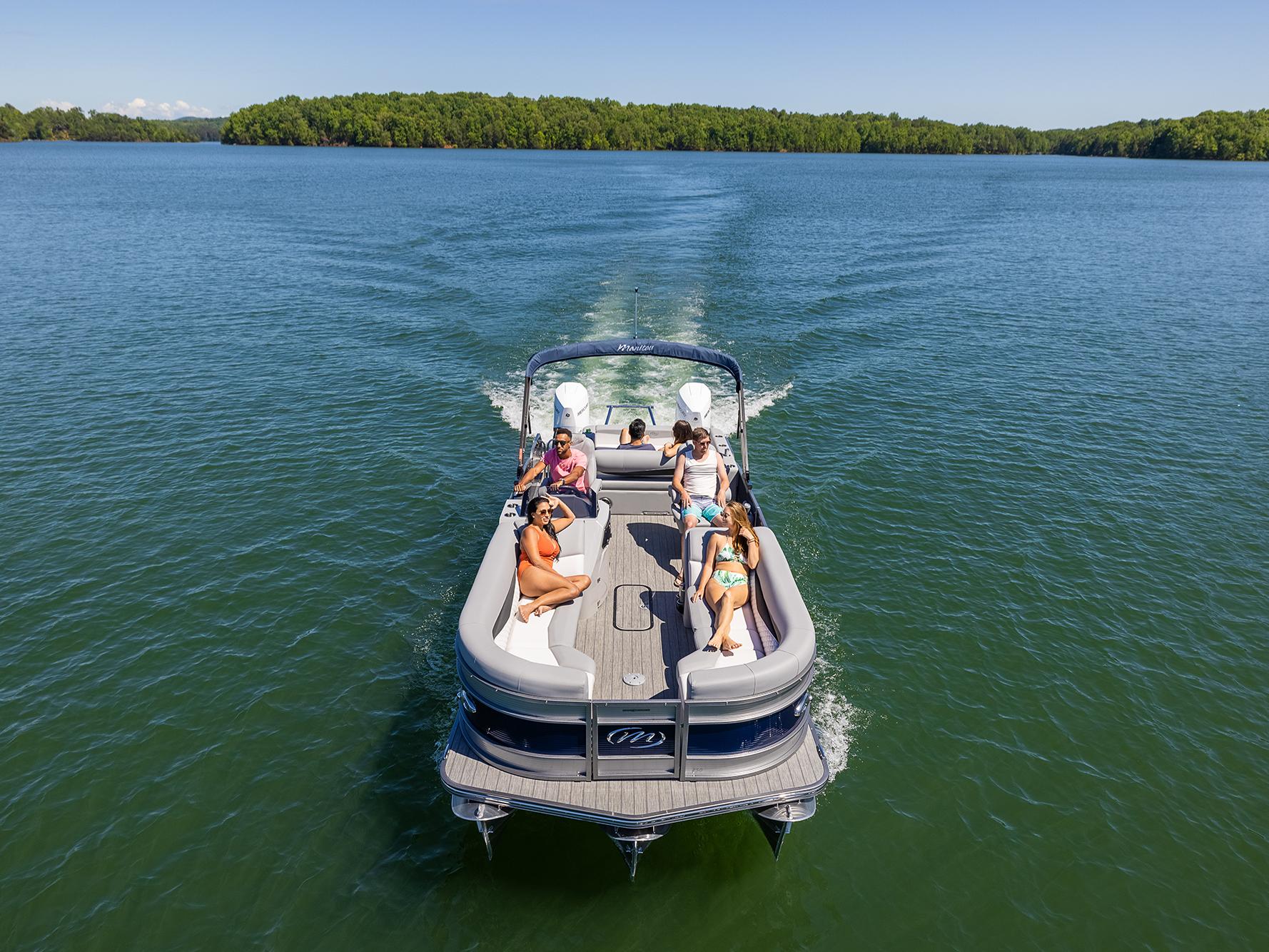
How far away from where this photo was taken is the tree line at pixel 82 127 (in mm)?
147250

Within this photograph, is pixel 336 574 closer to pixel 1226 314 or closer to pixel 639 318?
pixel 639 318

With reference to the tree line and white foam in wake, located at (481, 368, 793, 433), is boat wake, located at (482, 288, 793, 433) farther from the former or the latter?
the tree line

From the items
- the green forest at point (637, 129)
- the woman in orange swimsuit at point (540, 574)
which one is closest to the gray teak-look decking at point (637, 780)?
the woman in orange swimsuit at point (540, 574)

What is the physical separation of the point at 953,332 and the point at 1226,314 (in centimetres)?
1183

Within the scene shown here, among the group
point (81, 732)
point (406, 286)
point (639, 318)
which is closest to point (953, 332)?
point (639, 318)

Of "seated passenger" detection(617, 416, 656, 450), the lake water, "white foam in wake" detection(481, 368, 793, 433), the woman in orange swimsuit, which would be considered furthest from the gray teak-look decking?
"white foam in wake" detection(481, 368, 793, 433)

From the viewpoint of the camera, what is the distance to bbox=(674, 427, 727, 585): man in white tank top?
34.5 feet

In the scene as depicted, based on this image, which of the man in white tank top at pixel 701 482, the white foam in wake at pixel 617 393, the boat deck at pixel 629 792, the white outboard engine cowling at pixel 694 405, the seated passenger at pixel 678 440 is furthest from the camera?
the white foam in wake at pixel 617 393

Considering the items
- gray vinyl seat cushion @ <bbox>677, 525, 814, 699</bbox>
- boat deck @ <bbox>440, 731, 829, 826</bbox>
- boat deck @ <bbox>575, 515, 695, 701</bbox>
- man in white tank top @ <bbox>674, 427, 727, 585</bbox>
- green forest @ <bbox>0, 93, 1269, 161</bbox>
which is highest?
green forest @ <bbox>0, 93, 1269, 161</bbox>

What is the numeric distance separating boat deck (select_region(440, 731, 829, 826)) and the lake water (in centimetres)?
148

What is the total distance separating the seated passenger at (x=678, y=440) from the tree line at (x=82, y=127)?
19255 centimetres

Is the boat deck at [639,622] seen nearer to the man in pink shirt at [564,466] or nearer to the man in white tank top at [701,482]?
the man in white tank top at [701,482]

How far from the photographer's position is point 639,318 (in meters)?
27.4

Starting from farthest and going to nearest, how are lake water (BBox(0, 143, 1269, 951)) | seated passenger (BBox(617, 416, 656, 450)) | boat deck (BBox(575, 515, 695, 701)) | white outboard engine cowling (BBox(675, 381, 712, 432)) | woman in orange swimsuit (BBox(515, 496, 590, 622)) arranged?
white outboard engine cowling (BBox(675, 381, 712, 432)), seated passenger (BBox(617, 416, 656, 450)), woman in orange swimsuit (BBox(515, 496, 590, 622)), boat deck (BBox(575, 515, 695, 701)), lake water (BBox(0, 143, 1269, 951))
